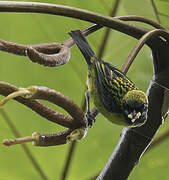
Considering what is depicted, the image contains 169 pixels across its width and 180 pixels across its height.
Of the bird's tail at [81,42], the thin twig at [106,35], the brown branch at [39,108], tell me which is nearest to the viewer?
the brown branch at [39,108]

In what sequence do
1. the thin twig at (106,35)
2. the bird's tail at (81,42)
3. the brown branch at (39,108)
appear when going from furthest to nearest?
1. the thin twig at (106,35)
2. the bird's tail at (81,42)
3. the brown branch at (39,108)

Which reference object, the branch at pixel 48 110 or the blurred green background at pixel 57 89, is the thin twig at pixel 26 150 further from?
the branch at pixel 48 110

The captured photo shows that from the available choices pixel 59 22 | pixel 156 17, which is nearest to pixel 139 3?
pixel 156 17

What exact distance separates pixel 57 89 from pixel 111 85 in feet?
1.25

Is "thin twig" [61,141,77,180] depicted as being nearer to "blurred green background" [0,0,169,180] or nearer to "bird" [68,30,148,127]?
"blurred green background" [0,0,169,180]

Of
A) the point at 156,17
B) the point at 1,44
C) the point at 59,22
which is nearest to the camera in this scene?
the point at 1,44

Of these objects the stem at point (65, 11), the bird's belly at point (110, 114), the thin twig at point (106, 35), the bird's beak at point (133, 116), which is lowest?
the thin twig at point (106, 35)

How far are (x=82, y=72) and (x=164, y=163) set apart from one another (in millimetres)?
241

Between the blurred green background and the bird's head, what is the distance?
0.36 meters

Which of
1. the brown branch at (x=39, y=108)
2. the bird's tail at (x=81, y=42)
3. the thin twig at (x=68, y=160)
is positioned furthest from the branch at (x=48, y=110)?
the thin twig at (x=68, y=160)

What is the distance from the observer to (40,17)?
0.82m

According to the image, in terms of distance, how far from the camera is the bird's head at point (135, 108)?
1.30 ft

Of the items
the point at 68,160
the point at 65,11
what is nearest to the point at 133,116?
the point at 65,11

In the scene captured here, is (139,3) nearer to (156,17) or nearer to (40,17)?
(156,17)
